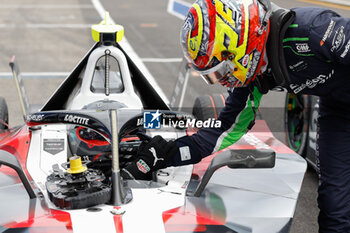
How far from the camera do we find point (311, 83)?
2947 millimetres

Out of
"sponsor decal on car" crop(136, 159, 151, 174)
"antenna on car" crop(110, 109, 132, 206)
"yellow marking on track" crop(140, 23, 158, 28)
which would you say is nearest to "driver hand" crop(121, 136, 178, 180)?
"sponsor decal on car" crop(136, 159, 151, 174)

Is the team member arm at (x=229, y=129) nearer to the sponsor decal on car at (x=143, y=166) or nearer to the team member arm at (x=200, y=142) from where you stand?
the team member arm at (x=200, y=142)

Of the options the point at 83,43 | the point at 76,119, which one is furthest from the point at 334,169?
the point at 83,43

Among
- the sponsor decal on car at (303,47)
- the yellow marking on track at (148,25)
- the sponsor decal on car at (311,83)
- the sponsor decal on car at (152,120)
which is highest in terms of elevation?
the sponsor decal on car at (303,47)

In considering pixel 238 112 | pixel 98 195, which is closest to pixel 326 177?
pixel 238 112

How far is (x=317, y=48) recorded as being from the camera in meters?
2.77

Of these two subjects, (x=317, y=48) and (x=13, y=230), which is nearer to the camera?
(x=13, y=230)

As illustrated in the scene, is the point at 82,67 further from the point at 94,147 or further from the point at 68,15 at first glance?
the point at 68,15

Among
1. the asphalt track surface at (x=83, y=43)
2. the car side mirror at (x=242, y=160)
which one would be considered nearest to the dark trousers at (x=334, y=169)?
the car side mirror at (x=242, y=160)

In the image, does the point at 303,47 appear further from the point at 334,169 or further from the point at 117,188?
the point at 117,188

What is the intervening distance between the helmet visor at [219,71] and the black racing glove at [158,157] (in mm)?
510

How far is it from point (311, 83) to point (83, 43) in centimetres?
845

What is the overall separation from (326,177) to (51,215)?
5.14ft

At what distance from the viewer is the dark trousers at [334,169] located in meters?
3.02
